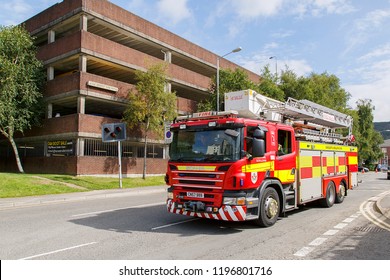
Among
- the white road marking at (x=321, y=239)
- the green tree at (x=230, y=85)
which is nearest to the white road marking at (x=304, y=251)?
the white road marking at (x=321, y=239)

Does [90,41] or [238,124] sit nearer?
[238,124]

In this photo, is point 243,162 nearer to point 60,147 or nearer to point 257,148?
point 257,148

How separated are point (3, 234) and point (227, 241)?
506 centimetres

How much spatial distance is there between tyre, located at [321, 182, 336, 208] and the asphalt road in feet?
2.86

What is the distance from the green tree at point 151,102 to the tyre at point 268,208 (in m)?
17.3

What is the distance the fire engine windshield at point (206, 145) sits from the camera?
7.50 meters

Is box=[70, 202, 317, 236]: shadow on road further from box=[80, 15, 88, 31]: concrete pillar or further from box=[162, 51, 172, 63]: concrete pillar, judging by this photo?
box=[162, 51, 172, 63]: concrete pillar

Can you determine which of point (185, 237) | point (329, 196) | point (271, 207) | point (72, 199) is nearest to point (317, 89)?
point (329, 196)

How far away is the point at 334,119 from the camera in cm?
1328

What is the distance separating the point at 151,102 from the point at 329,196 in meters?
16.3

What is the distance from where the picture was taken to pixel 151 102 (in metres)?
25.0

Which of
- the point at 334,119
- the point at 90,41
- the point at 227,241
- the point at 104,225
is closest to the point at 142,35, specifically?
the point at 90,41

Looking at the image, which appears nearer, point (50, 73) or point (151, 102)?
point (151, 102)

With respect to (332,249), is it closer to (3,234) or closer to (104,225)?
(104,225)
